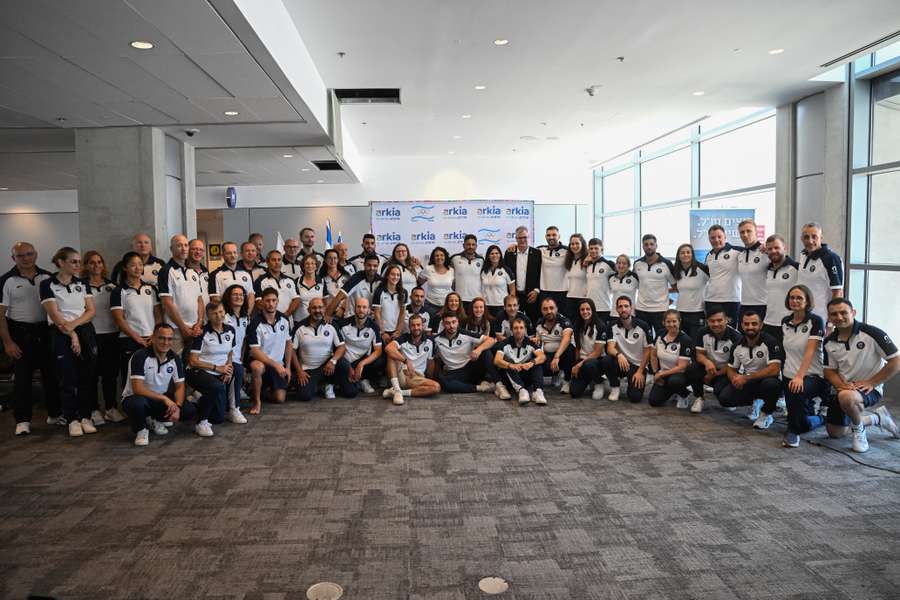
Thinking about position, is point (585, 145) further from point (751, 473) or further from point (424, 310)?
point (751, 473)

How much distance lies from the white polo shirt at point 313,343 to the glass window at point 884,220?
5592mm

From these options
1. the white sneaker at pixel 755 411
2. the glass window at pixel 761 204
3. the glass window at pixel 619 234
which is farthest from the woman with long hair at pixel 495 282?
the glass window at pixel 619 234

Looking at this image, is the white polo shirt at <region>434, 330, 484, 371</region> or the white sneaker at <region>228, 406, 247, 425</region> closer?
the white sneaker at <region>228, 406, 247, 425</region>

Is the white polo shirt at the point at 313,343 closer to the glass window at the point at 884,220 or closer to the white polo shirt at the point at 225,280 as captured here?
the white polo shirt at the point at 225,280

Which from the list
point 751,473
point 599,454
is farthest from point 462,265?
point 751,473

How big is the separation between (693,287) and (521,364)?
1.90m

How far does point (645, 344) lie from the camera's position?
6.08 m

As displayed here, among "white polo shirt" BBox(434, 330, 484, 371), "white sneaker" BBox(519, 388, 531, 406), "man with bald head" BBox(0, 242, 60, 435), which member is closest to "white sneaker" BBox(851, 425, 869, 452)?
"white sneaker" BBox(519, 388, 531, 406)

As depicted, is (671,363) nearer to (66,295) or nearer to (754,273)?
(754,273)

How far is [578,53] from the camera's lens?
19.6 ft

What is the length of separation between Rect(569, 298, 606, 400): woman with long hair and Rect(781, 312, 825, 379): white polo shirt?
1620 millimetres

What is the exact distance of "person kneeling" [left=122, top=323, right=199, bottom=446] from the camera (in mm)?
4684

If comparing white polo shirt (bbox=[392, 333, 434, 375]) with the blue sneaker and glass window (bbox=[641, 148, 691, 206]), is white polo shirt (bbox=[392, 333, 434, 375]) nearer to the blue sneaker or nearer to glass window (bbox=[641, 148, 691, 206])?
the blue sneaker

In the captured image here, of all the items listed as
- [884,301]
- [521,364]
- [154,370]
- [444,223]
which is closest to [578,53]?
[521,364]
